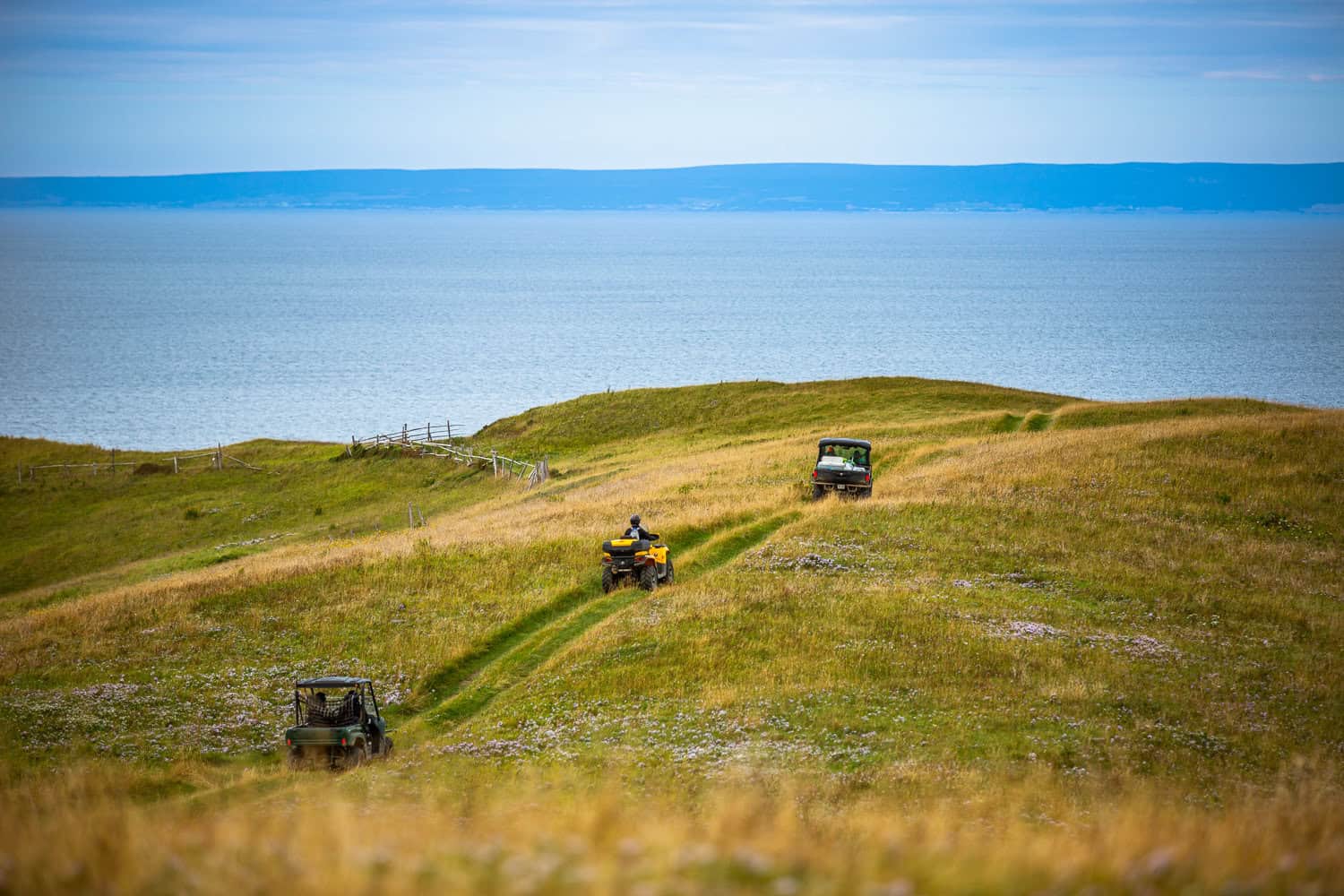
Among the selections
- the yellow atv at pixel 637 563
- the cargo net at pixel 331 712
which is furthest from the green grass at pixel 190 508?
the cargo net at pixel 331 712

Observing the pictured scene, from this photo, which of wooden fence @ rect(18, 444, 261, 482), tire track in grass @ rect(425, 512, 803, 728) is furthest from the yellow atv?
wooden fence @ rect(18, 444, 261, 482)

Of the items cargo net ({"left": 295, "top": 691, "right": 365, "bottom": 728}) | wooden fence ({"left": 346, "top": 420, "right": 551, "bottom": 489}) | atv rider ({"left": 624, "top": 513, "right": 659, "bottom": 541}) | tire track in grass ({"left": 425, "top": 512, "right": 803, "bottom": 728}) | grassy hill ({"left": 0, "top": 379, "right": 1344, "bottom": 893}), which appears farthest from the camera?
wooden fence ({"left": 346, "top": 420, "right": 551, "bottom": 489})

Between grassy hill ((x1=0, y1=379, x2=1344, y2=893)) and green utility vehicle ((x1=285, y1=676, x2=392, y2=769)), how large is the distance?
0.95 meters

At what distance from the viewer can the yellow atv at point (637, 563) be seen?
30.0 meters

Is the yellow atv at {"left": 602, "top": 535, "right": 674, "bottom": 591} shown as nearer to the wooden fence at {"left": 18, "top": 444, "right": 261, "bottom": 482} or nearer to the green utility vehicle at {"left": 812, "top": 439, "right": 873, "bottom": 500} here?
the green utility vehicle at {"left": 812, "top": 439, "right": 873, "bottom": 500}

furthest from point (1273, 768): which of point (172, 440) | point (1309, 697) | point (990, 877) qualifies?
point (172, 440)

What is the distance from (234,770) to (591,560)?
14.7 meters

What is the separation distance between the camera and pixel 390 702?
23.6 metres

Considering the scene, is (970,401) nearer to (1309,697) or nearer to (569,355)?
(1309,697)

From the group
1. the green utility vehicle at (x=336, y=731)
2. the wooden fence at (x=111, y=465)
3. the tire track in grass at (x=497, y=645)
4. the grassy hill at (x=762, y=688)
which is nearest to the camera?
the grassy hill at (x=762, y=688)

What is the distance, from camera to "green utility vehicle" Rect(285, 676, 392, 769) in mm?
19703

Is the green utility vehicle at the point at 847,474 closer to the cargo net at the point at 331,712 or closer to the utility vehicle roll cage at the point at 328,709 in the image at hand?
the utility vehicle roll cage at the point at 328,709

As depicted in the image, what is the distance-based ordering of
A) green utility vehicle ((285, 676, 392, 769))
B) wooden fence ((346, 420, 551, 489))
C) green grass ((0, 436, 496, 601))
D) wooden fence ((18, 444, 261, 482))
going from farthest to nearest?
1. wooden fence ((18, 444, 261, 482))
2. wooden fence ((346, 420, 551, 489))
3. green grass ((0, 436, 496, 601))
4. green utility vehicle ((285, 676, 392, 769))

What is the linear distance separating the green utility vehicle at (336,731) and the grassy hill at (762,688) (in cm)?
95
